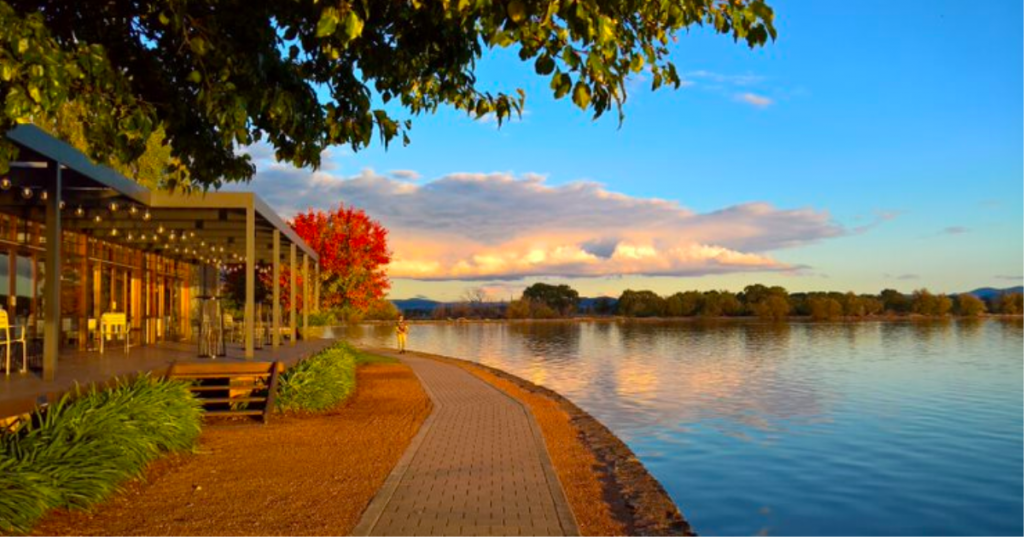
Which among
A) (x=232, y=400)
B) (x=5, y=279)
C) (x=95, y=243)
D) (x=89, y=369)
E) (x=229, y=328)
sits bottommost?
(x=232, y=400)

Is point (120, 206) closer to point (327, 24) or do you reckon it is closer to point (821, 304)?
point (327, 24)

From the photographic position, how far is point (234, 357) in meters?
15.3

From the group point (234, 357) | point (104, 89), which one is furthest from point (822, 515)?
point (234, 357)

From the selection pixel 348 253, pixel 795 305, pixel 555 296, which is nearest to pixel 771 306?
pixel 795 305

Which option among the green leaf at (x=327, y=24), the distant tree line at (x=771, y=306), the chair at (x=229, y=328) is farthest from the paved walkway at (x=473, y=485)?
the distant tree line at (x=771, y=306)

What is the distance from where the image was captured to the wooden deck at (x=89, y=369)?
8.66 m

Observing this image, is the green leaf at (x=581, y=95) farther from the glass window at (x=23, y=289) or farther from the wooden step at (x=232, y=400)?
the glass window at (x=23, y=289)

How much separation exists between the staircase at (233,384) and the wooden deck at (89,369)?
1.46 ft

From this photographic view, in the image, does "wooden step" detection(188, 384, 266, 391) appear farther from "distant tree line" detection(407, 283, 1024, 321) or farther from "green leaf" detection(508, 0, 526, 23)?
"distant tree line" detection(407, 283, 1024, 321)

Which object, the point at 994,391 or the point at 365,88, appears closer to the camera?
the point at 365,88

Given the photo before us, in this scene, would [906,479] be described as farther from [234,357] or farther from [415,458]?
[234,357]

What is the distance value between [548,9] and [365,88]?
8.42ft

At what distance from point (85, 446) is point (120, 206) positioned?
7522 millimetres

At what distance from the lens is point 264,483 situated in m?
8.45
